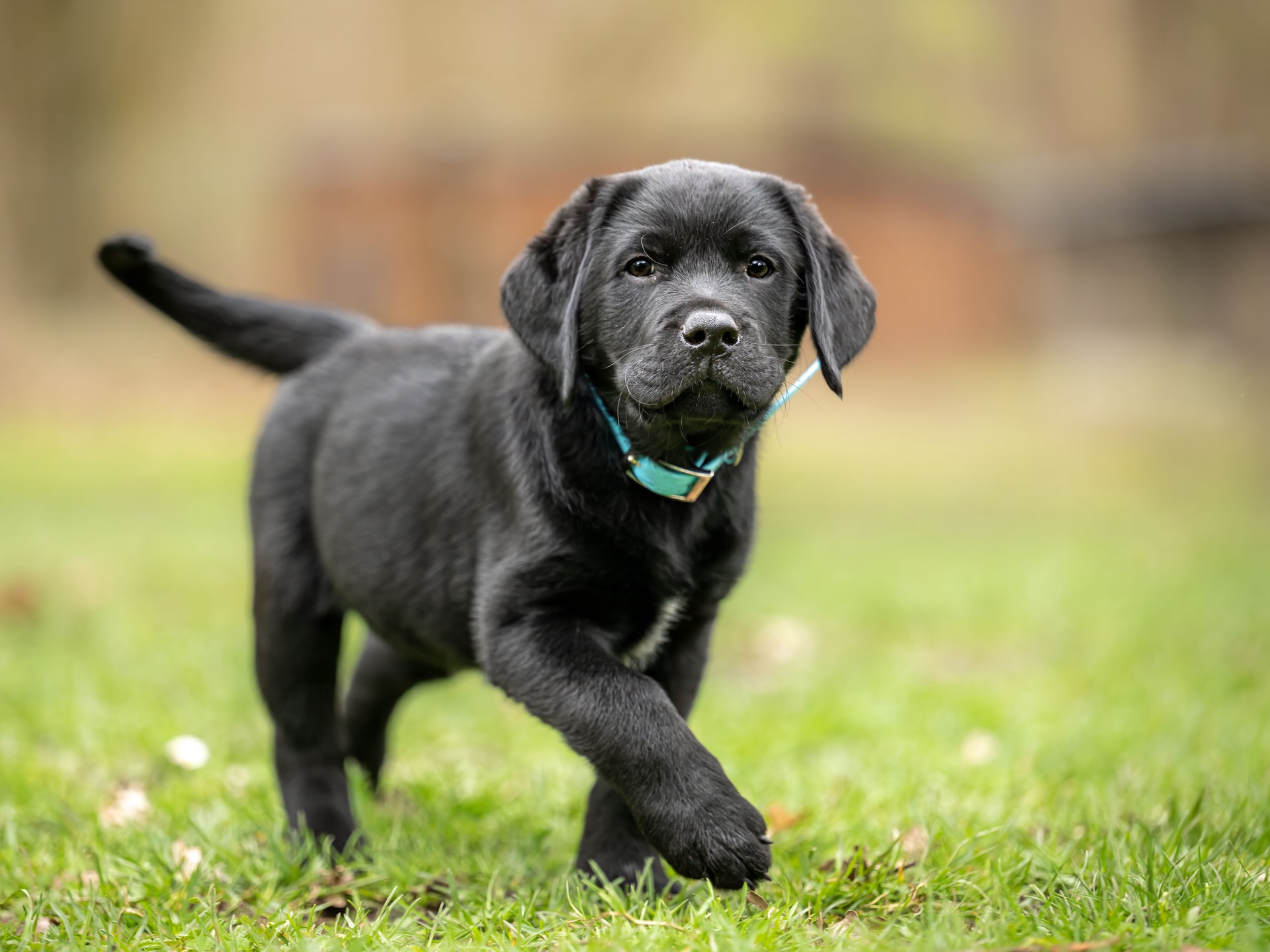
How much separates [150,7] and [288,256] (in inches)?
335

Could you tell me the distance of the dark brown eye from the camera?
9.19ft

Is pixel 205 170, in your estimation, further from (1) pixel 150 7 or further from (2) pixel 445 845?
(2) pixel 445 845

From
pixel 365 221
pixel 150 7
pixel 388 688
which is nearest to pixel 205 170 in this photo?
pixel 150 7

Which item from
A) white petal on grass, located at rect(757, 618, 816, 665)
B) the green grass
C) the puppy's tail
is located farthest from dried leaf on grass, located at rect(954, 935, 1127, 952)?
white petal on grass, located at rect(757, 618, 816, 665)

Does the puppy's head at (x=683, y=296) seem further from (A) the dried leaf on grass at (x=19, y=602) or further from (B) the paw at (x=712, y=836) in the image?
(A) the dried leaf on grass at (x=19, y=602)

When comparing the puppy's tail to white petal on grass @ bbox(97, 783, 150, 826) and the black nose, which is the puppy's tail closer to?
white petal on grass @ bbox(97, 783, 150, 826)

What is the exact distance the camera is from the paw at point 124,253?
133 inches

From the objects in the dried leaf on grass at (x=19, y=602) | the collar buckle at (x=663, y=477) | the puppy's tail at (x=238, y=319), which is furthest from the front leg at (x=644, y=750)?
the dried leaf on grass at (x=19, y=602)

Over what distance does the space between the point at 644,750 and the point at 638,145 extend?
585 inches

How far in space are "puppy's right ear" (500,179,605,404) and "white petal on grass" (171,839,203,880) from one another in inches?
49.1

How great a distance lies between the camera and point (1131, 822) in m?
2.93

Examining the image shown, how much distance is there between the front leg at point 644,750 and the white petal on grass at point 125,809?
1194mm

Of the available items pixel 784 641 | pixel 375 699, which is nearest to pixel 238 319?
pixel 375 699

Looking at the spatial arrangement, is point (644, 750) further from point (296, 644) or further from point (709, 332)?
point (296, 644)
